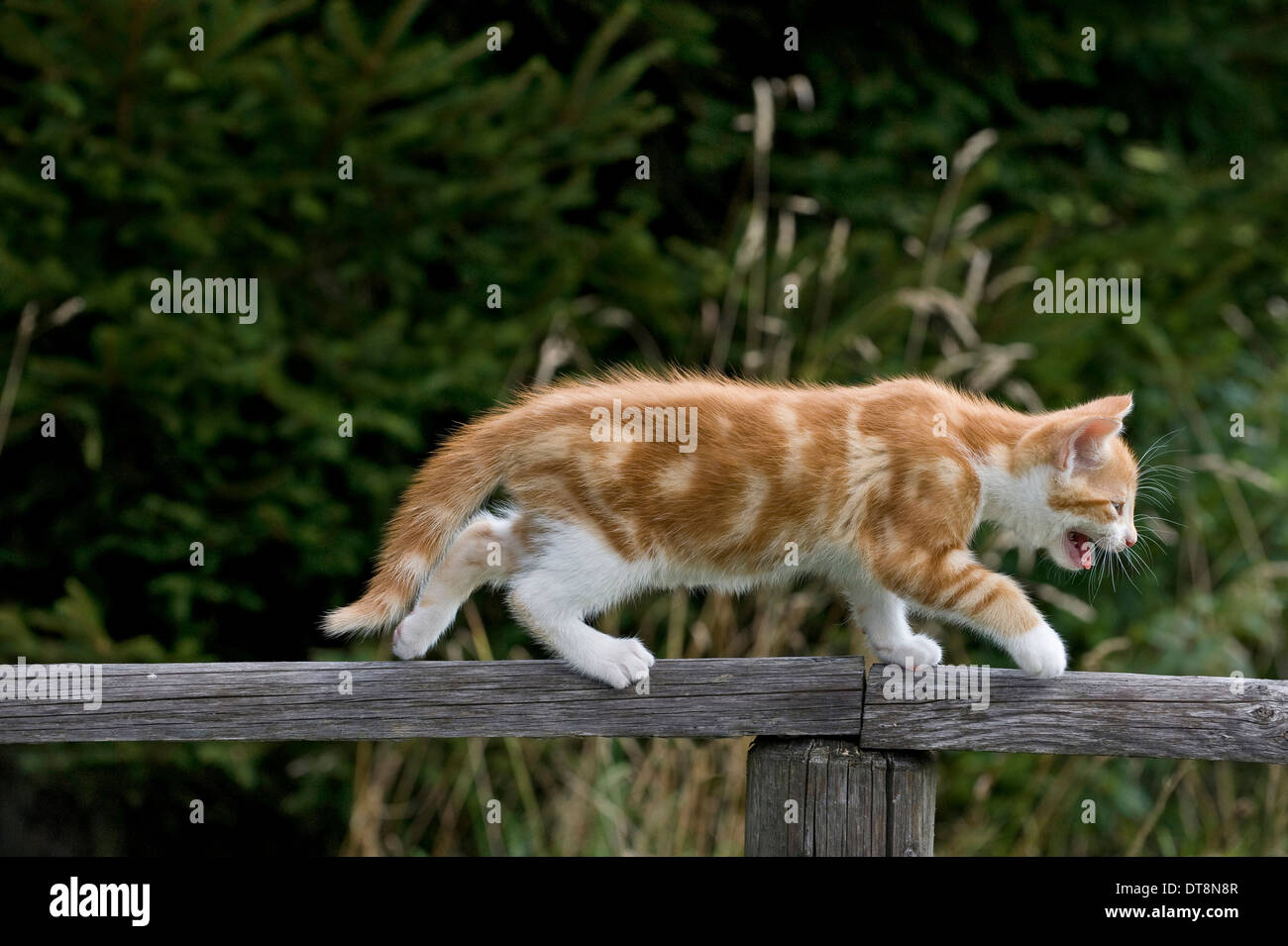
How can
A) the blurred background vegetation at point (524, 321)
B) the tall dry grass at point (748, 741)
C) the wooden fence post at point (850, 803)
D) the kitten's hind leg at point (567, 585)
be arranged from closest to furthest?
the wooden fence post at point (850, 803)
the kitten's hind leg at point (567, 585)
the tall dry grass at point (748, 741)
the blurred background vegetation at point (524, 321)

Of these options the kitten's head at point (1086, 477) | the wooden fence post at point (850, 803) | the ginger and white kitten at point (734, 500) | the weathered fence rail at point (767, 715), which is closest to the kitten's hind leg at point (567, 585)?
the ginger and white kitten at point (734, 500)

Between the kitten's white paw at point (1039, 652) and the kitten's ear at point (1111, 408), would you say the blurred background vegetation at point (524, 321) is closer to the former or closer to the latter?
the kitten's ear at point (1111, 408)

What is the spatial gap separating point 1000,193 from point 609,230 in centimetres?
171

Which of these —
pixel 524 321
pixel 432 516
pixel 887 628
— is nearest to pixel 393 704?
pixel 432 516

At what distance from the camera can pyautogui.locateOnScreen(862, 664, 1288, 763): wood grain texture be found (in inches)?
89.5

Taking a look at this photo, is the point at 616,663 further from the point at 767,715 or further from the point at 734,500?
the point at 734,500

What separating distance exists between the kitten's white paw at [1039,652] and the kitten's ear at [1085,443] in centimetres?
35

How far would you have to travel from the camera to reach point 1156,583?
17.0 feet

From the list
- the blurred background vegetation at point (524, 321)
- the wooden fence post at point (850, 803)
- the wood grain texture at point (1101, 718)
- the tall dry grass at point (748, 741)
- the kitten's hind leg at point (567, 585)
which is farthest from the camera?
the blurred background vegetation at point (524, 321)

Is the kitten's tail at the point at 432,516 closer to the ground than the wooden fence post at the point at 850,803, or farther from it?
farther from it

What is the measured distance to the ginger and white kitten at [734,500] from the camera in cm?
263

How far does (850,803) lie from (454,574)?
933 mm

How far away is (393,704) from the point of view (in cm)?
245

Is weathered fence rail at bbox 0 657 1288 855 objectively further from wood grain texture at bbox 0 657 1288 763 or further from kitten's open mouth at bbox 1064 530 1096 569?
kitten's open mouth at bbox 1064 530 1096 569
